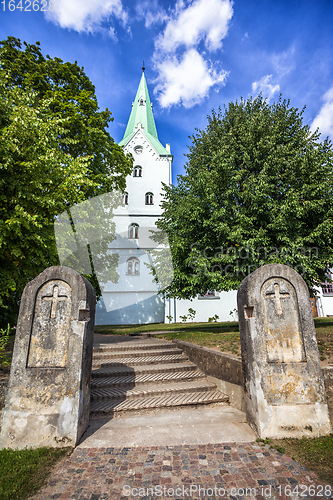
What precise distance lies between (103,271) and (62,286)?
10328 millimetres

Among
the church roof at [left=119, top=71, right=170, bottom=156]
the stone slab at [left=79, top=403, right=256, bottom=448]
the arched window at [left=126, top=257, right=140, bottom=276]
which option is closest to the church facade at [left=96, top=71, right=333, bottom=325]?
the arched window at [left=126, top=257, right=140, bottom=276]

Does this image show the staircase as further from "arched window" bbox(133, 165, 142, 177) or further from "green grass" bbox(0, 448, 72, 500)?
"arched window" bbox(133, 165, 142, 177)

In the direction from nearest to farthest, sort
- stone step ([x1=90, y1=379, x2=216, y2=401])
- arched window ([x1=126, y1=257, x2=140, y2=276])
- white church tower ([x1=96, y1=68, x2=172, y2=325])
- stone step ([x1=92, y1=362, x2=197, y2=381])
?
stone step ([x1=90, y1=379, x2=216, y2=401]) < stone step ([x1=92, y1=362, x2=197, y2=381]) < white church tower ([x1=96, y1=68, x2=172, y2=325]) < arched window ([x1=126, y1=257, x2=140, y2=276])

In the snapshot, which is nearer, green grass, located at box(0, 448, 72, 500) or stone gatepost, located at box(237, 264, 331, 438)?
green grass, located at box(0, 448, 72, 500)

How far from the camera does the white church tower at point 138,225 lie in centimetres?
2225

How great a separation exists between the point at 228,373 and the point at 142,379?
184 centimetres

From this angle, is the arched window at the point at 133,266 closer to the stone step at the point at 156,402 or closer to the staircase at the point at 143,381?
the staircase at the point at 143,381

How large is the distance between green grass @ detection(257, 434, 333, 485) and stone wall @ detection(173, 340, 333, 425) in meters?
A: 0.59

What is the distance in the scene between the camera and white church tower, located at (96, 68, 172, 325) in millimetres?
22250

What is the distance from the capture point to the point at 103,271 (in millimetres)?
13992

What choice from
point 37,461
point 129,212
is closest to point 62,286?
point 37,461

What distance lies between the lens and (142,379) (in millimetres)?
5496

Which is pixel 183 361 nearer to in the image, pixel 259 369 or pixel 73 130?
pixel 259 369

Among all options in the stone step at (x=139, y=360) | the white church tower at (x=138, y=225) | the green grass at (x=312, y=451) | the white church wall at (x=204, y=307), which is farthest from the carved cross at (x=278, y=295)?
the white church wall at (x=204, y=307)
